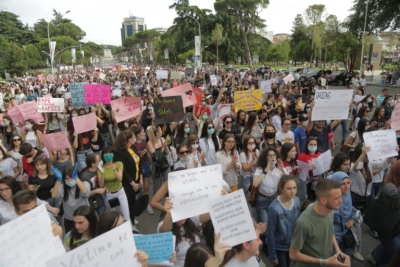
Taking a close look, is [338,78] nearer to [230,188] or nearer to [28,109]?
[28,109]

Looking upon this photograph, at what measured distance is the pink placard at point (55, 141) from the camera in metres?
5.66

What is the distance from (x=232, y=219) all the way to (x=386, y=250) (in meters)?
2.27

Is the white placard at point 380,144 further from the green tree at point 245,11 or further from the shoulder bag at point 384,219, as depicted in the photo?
the green tree at point 245,11

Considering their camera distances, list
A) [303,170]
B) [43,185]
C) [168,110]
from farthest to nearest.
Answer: [168,110], [303,170], [43,185]

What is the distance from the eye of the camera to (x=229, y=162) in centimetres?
492

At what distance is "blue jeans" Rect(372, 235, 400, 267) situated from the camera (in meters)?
3.73

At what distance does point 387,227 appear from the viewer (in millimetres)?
3623

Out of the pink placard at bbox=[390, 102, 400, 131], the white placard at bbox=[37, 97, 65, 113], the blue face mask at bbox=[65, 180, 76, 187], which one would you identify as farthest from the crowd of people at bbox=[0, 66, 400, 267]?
the white placard at bbox=[37, 97, 65, 113]

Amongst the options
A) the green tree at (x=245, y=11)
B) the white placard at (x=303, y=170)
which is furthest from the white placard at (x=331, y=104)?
the green tree at (x=245, y=11)

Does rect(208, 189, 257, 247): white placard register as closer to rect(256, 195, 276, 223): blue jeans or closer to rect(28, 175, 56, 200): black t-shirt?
rect(256, 195, 276, 223): blue jeans

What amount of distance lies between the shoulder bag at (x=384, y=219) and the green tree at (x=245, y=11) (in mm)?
42476

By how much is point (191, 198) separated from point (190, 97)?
6725 millimetres

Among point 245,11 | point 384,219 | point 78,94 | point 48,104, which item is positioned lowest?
point 384,219

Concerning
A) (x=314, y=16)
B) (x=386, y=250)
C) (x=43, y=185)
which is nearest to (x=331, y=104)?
(x=386, y=250)
